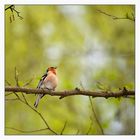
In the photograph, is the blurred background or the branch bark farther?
the blurred background

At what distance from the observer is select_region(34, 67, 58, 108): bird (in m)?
3.11

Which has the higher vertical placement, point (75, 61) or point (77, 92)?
point (75, 61)

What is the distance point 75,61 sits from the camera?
3240mm

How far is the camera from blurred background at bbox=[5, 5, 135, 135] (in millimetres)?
3152

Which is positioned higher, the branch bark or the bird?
the bird

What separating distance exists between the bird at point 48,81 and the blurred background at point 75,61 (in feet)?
0.08

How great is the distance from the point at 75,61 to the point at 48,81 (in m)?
0.21

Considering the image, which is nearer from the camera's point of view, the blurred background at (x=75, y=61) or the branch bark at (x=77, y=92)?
the branch bark at (x=77, y=92)

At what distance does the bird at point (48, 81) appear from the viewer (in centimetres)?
311

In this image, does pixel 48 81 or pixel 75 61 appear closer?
pixel 48 81

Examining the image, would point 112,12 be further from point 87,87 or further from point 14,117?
point 14,117

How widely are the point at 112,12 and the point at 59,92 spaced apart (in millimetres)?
473

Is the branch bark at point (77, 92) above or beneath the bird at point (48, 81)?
beneath

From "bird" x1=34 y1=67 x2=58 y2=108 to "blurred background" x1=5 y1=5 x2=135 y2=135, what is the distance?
0.08 ft
